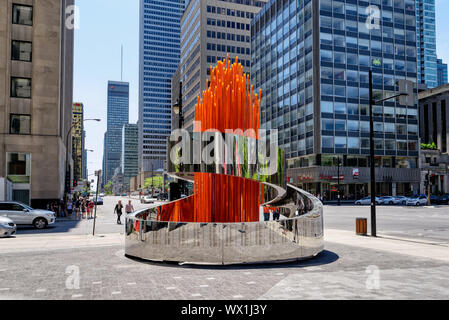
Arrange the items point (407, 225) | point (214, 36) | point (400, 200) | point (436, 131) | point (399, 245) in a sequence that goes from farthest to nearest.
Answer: point (436, 131), point (214, 36), point (400, 200), point (407, 225), point (399, 245)

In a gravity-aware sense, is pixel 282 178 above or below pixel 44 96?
below

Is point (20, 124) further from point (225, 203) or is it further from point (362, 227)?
point (362, 227)

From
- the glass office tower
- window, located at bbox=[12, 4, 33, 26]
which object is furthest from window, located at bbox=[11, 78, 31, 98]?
the glass office tower

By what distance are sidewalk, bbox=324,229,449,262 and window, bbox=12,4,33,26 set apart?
121 ft

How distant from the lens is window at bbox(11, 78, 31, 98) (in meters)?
37.4

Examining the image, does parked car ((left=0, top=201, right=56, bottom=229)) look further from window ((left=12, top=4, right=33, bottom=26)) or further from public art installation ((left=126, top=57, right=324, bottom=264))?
window ((left=12, top=4, right=33, bottom=26))

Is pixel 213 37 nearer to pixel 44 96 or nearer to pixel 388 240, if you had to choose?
pixel 44 96

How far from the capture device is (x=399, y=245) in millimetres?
14422

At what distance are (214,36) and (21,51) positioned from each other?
2675 inches

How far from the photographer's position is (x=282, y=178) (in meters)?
14.7

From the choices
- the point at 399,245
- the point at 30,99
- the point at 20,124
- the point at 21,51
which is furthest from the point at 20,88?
the point at 399,245

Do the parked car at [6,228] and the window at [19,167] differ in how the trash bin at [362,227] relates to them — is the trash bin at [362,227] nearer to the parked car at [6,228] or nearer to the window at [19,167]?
the parked car at [6,228]

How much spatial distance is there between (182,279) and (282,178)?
22.9ft
